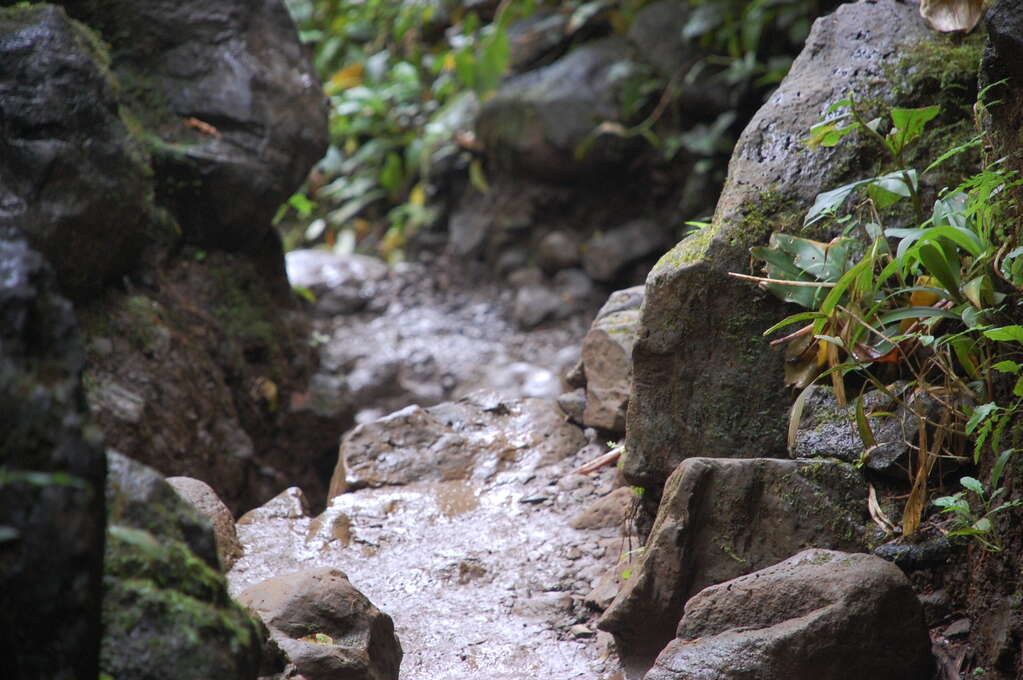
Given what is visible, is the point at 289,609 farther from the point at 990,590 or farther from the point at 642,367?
the point at 990,590

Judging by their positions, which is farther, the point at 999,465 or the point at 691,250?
the point at 691,250

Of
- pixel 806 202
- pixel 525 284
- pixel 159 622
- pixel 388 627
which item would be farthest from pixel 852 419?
pixel 525 284

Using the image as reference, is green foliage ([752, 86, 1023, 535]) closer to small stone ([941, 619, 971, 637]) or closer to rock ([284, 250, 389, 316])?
small stone ([941, 619, 971, 637])

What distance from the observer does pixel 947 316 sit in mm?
2357

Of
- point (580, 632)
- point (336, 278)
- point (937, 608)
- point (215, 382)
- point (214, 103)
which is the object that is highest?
point (214, 103)

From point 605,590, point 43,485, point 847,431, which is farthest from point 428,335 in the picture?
point 43,485

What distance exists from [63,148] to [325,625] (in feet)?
8.00

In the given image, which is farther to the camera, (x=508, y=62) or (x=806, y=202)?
(x=508, y=62)

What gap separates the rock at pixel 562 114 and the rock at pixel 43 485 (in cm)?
670

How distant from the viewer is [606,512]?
344 centimetres

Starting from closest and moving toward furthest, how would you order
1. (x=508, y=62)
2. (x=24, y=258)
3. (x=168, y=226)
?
(x=24, y=258), (x=168, y=226), (x=508, y=62)

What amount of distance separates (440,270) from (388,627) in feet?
20.8

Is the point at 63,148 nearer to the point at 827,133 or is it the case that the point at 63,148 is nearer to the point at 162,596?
the point at 162,596

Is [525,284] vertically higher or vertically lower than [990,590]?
lower
